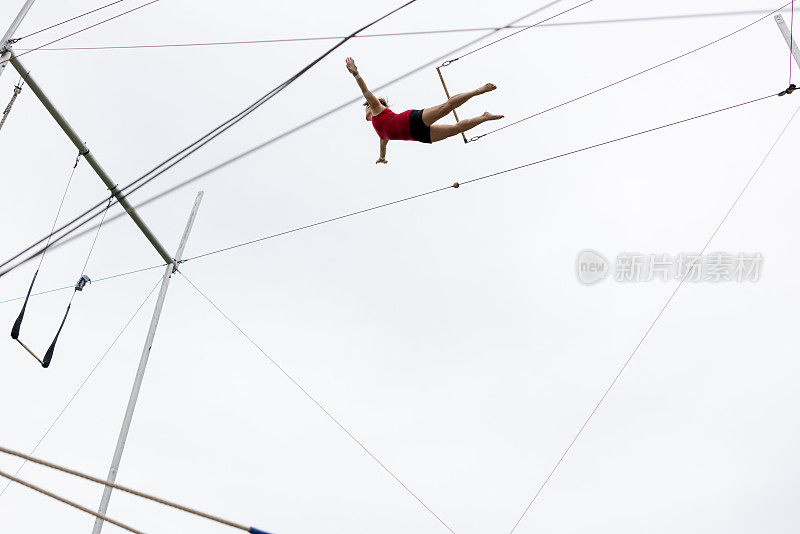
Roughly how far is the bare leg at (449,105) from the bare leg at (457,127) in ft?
0.32

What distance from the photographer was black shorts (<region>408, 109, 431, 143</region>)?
18.3ft

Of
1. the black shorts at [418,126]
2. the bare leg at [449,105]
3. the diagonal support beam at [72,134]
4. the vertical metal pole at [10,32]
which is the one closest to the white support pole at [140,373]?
the diagonal support beam at [72,134]

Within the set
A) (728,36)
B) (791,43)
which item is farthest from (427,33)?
(791,43)

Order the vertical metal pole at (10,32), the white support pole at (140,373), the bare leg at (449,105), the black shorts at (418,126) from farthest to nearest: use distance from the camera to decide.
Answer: the white support pole at (140,373), the vertical metal pole at (10,32), the black shorts at (418,126), the bare leg at (449,105)

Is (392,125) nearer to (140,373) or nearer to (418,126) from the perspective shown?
(418,126)

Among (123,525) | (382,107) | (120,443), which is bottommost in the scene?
(123,525)

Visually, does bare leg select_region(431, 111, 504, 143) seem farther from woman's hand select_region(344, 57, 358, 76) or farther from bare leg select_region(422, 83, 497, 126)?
woman's hand select_region(344, 57, 358, 76)

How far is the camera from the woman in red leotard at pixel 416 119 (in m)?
5.32

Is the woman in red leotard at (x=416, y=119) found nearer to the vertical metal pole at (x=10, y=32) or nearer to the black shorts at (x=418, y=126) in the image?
the black shorts at (x=418, y=126)

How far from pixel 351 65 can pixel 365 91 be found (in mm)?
260

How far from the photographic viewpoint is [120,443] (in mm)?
8305

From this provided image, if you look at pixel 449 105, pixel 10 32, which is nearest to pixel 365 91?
pixel 449 105

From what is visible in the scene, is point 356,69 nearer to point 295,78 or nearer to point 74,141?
point 295,78

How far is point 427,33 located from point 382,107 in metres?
0.87
